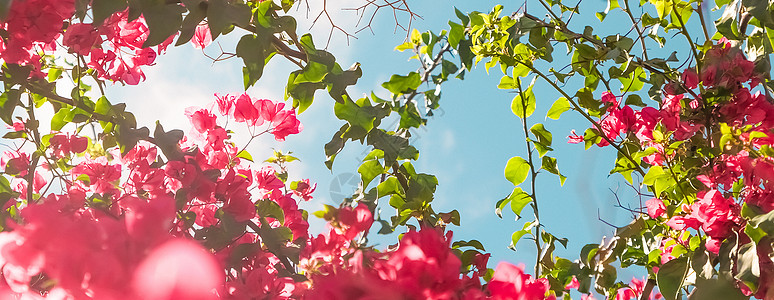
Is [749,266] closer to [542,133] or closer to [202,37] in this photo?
[542,133]

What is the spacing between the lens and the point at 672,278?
932mm

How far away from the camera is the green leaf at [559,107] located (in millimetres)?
1293

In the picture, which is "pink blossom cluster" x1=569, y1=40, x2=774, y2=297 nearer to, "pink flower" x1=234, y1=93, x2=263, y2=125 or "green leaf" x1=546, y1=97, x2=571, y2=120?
"green leaf" x1=546, y1=97, x2=571, y2=120

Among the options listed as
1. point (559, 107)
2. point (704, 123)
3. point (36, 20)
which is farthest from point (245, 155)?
point (704, 123)

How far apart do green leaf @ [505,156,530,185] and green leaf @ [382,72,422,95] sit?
0.29 metres

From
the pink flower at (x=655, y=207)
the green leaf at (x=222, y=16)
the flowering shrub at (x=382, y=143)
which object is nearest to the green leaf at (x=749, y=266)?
the flowering shrub at (x=382, y=143)

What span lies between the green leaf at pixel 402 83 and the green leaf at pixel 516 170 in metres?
0.29

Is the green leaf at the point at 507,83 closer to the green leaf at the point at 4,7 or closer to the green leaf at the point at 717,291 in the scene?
the green leaf at the point at 717,291

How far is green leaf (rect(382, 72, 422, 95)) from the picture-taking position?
3.39ft

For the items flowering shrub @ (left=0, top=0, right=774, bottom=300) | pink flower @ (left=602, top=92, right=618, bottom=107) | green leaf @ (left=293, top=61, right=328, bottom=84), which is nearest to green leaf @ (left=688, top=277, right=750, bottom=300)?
A: flowering shrub @ (left=0, top=0, right=774, bottom=300)

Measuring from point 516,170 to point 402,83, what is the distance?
0.33m

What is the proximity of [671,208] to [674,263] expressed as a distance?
0.48 ft

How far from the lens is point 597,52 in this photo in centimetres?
128

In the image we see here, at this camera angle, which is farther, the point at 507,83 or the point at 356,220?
the point at 507,83
